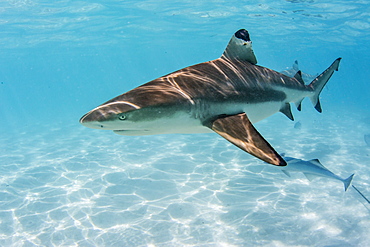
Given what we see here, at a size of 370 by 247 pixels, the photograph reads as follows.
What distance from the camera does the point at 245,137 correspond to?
2406mm

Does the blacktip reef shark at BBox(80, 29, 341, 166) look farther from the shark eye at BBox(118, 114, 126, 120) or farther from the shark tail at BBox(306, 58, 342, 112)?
the shark tail at BBox(306, 58, 342, 112)

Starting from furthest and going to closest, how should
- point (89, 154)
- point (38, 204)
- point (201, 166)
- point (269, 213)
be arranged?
point (89, 154) → point (201, 166) → point (38, 204) → point (269, 213)

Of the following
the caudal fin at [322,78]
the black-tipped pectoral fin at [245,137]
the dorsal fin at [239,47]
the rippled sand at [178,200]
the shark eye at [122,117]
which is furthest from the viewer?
the rippled sand at [178,200]

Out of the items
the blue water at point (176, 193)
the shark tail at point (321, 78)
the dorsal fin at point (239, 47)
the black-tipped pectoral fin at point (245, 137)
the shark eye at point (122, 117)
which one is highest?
the dorsal fin at point (239, 47)

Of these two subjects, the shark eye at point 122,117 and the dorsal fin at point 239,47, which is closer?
the shark eye at point 122,117

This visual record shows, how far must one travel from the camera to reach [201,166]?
959 centimetres

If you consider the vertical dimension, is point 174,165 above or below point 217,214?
below

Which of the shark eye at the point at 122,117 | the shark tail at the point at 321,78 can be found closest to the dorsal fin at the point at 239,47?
the shark tail at the point at 321,78

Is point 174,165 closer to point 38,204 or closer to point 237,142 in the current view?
point 38,204

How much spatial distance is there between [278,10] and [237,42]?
22.6m

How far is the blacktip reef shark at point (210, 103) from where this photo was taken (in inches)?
92.0

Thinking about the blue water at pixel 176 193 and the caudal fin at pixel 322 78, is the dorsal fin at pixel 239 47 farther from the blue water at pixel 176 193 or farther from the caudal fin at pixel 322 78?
the blue water at pixel 176 193

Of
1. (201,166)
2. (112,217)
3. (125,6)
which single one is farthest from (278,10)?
(112,217)

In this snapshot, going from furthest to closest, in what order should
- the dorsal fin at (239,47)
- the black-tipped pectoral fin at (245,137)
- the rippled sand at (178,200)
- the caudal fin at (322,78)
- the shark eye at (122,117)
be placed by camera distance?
1. the rippled sand at (178,200)
2. the caudal fin at (322,78)
3. the dorsal fin at (239,47)
4. the shark eye at (122,117)
5. the black-tipped pectoral fin at (245,137)
